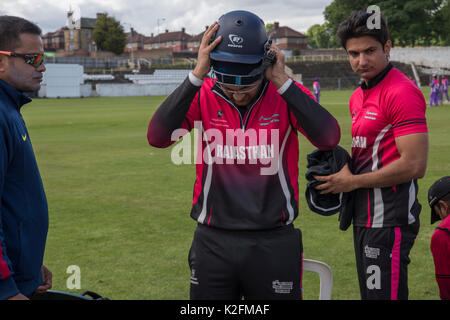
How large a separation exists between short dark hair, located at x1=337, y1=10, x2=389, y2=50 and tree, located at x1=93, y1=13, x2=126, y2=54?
10231 cm

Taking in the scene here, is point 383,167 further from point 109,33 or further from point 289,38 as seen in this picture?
point 289,38

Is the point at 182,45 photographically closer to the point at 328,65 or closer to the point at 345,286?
the point at 328,65

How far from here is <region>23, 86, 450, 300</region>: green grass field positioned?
5309 millimetres

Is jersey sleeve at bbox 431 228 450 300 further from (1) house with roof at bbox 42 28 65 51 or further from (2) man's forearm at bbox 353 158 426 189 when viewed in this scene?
(1) house with roof at bbox 42 28 65 51

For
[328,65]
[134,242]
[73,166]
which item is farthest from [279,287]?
[328,65]

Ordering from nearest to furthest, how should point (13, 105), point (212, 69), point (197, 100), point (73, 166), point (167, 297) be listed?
point (13, 105), point (212, 69), point (197, 100), point (167, 297), point (73, 166)

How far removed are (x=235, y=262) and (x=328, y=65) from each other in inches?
2912

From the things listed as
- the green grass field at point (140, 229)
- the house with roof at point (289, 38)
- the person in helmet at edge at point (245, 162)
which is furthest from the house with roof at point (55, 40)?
the person in helmet at edge at point (245, 162)

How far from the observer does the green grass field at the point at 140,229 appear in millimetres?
5309

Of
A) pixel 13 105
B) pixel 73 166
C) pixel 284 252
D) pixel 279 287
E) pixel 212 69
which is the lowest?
pixel 73 166

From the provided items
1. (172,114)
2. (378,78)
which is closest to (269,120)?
(172,114)

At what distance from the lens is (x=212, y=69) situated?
9.69 feet

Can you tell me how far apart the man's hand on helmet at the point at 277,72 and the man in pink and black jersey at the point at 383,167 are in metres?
0.71

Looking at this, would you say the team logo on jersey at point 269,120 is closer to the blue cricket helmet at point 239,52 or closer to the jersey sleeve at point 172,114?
the blue cricket helmet at point 239,52
